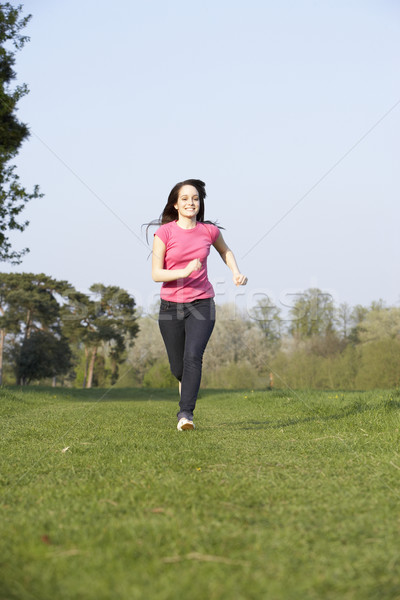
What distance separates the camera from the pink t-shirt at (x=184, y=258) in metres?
5.98

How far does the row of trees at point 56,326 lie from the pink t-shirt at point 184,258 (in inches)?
1662

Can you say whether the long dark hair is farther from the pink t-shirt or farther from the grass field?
the grass field

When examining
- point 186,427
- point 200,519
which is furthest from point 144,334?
point 200,519

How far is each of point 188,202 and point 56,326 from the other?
4784 centimetres

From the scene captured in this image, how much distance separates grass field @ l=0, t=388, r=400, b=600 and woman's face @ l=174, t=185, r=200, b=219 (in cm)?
258

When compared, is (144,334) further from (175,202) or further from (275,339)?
(175,202)

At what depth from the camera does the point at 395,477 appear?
3.11m

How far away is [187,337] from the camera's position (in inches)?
233

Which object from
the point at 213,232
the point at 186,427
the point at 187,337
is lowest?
the point at 186,427

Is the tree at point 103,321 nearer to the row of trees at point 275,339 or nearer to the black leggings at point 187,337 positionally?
the row of trees at point 275,339

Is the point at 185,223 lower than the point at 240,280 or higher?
higher

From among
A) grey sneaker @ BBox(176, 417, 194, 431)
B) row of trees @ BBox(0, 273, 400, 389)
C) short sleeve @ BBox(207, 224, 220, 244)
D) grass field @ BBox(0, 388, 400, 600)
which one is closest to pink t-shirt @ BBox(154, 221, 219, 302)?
Answer: short sleeve @ BBox(207, 224, 220, 244)

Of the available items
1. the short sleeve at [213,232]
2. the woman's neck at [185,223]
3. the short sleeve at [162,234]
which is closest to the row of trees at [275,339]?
the short sleeve at [213,232]

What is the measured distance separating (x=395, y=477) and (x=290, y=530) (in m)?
1.22
